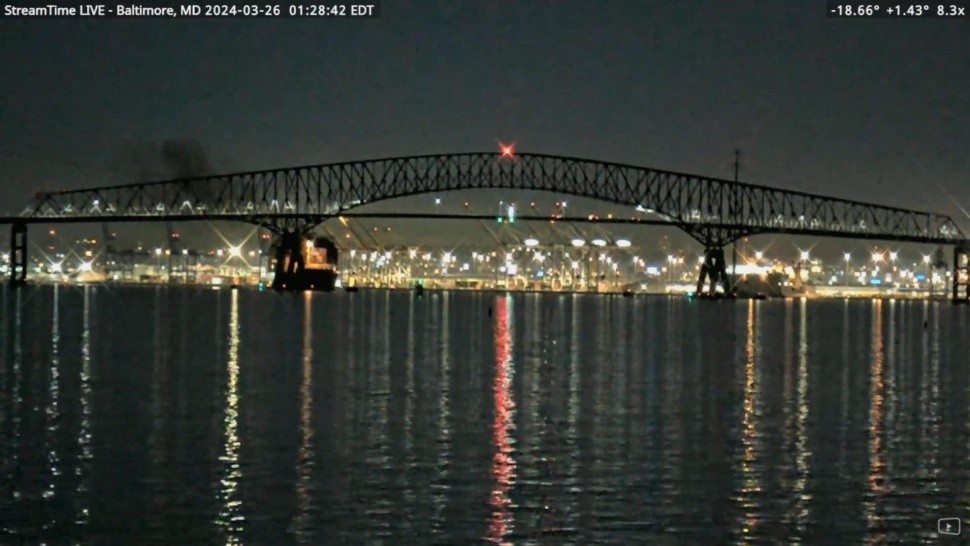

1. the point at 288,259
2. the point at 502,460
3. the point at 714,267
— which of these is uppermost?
the point at 288,259

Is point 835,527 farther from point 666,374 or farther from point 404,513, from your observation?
point 666,374

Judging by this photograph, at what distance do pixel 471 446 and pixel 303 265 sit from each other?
13080 centimetres

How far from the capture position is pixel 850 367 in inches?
1704

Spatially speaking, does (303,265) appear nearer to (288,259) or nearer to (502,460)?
(288,259)

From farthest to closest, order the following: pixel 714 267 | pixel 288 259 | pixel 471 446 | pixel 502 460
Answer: pixel 288 259
pixel 714 267
pixel 471 446
pixel 502 460

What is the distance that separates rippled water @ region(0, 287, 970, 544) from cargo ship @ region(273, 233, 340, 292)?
10364 centimetres

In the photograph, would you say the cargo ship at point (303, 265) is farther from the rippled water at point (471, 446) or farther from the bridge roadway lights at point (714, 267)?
the rippled water at point (471, 446)

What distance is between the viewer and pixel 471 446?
76.1ft

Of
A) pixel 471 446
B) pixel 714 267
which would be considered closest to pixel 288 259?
pixel 714 267

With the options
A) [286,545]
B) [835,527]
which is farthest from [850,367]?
[286,545]

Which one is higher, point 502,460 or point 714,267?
point 714,267

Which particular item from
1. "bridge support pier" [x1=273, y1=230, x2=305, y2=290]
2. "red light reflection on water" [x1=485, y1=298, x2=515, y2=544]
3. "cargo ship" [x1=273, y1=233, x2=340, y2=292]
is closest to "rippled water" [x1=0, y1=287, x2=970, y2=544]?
"red light reflection on water" [x1=485, y1=298, x2=515, y2=544]

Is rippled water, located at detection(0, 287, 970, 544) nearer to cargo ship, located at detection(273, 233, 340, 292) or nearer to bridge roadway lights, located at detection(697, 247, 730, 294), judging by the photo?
bridge roadway lights, located at detection(697, 247, 730, 294)

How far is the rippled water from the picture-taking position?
672 inches
